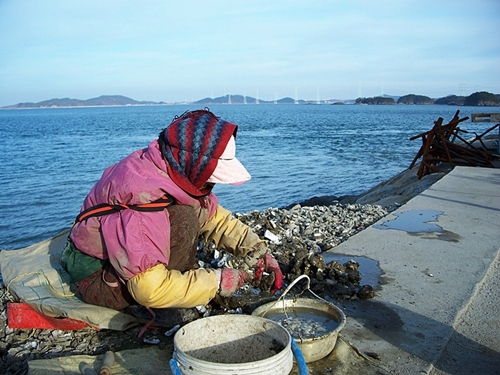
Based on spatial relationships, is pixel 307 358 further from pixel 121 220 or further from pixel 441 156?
pixel 441 156

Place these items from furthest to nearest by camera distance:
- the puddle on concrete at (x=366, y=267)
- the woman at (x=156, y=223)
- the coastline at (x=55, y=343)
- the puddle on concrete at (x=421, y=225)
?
the puddle on concrete at (x=421, y=225), the puddle on concrete at (x=366, y=267), the coastline at (x=55, y=343), the woman at (x=156, y=223)

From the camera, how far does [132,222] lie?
9.75ft

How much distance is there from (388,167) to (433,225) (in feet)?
53.8

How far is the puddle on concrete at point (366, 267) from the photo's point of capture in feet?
14.3

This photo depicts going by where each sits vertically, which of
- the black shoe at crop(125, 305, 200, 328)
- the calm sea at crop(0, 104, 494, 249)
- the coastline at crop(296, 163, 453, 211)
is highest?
the black shoe at crop(125, 305, 200, 328)

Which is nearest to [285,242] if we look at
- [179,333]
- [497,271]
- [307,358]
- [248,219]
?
[248,219]

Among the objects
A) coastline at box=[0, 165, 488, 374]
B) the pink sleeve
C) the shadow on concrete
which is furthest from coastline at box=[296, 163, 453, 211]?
the pink sleeve

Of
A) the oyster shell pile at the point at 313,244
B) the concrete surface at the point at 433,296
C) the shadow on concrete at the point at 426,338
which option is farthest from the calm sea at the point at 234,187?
the shadow on concrete at the point at 426,338

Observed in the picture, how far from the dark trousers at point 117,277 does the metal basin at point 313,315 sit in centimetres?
69

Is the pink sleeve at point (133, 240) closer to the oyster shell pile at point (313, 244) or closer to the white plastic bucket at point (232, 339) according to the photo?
the white plastic bucket at point (232, 339)

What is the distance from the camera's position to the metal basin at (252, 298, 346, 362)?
2877mm

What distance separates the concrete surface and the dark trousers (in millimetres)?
1321

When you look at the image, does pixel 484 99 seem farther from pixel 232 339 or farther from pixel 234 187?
pixel 232 339

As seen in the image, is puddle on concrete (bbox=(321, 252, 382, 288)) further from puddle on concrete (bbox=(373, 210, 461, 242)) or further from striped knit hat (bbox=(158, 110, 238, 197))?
striped knit hat (bbox=(158, 110, 238, 197))
